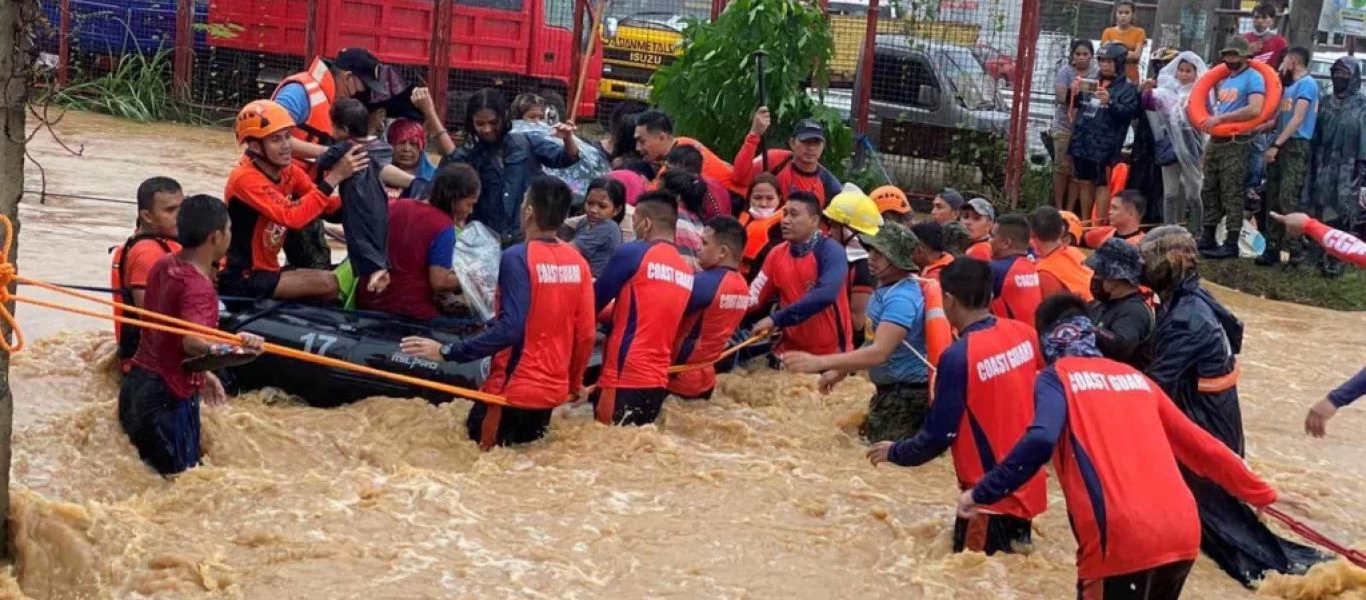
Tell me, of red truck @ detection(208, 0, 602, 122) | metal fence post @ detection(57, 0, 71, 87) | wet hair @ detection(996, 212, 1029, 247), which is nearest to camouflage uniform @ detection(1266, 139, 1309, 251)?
wet hair @ detection(996, 212, 1029, 247)

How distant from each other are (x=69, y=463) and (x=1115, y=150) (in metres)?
10.7

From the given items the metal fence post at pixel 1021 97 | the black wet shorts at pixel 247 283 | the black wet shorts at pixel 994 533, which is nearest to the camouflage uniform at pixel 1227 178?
the metal fence post at pixel 1021 97

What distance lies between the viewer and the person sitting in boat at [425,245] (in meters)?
8.98

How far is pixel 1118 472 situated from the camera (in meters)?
5.46

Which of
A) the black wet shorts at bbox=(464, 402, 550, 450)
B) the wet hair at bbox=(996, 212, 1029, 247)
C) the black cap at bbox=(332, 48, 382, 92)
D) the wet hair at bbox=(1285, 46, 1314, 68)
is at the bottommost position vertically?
the black wet shorts at bbox=(464, 402, 550, 450)

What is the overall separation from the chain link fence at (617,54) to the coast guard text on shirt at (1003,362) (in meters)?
9.25

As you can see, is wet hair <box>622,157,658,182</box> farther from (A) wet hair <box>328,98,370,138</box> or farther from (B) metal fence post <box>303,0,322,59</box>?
(B) metal fence post <box>303,0,322,59</box>

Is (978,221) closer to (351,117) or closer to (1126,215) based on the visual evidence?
(1126,215)

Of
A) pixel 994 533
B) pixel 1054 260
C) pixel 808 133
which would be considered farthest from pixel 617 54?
pixel 994 533

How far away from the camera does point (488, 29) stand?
1944cm

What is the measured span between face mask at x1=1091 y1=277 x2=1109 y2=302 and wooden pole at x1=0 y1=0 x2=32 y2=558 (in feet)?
14.1

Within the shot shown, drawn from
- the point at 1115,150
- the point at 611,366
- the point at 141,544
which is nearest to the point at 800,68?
the point at 1115,150

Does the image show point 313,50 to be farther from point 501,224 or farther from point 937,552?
point 937,552

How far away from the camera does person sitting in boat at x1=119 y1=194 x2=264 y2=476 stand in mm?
6676
